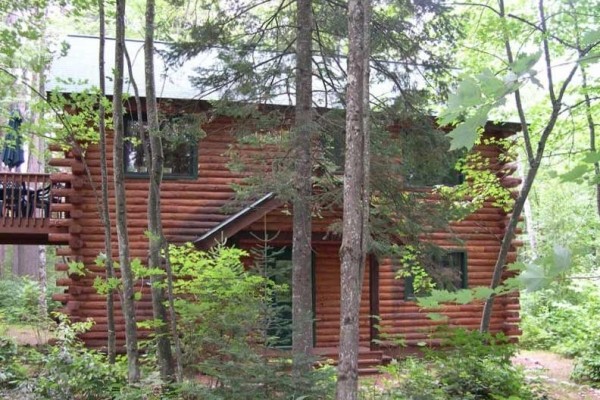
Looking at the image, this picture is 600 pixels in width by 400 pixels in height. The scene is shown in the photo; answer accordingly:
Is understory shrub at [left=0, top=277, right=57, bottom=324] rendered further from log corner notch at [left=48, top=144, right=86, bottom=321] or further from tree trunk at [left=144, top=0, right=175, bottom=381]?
tree trunk at [left=144, top=0, right=175, bottom=381]

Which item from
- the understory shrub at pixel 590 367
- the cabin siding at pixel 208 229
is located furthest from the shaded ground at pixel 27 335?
the understory shrub at pixel 590 367

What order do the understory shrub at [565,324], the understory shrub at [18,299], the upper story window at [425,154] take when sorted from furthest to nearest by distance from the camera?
the understory shrub at [18,299] < the understory shrub at [565,324] < the upper story window at [425,154]

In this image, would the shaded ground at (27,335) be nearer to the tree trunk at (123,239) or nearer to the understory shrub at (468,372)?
the tree trunk at (123,239)

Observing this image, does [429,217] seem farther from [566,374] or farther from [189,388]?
[566,374]

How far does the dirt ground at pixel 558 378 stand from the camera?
10.2m

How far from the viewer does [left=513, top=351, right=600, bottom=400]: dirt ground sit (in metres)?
10.2

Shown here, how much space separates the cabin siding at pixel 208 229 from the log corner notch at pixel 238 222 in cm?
39

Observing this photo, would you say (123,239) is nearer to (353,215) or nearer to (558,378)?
(353,215)

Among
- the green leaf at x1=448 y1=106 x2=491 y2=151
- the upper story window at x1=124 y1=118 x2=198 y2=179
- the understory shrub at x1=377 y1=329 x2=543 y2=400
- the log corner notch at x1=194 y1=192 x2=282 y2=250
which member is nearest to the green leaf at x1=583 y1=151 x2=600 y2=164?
the green leaf at x1=448 y1=106 x2=491 y2=151

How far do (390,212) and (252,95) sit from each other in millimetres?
2759

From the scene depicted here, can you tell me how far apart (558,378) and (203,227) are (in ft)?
26.2

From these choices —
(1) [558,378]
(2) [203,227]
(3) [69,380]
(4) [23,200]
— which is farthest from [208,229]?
(1) [558,378]

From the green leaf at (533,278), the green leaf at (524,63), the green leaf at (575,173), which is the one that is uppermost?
the green leaf at (524,63)

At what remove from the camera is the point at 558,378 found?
11.8 m
